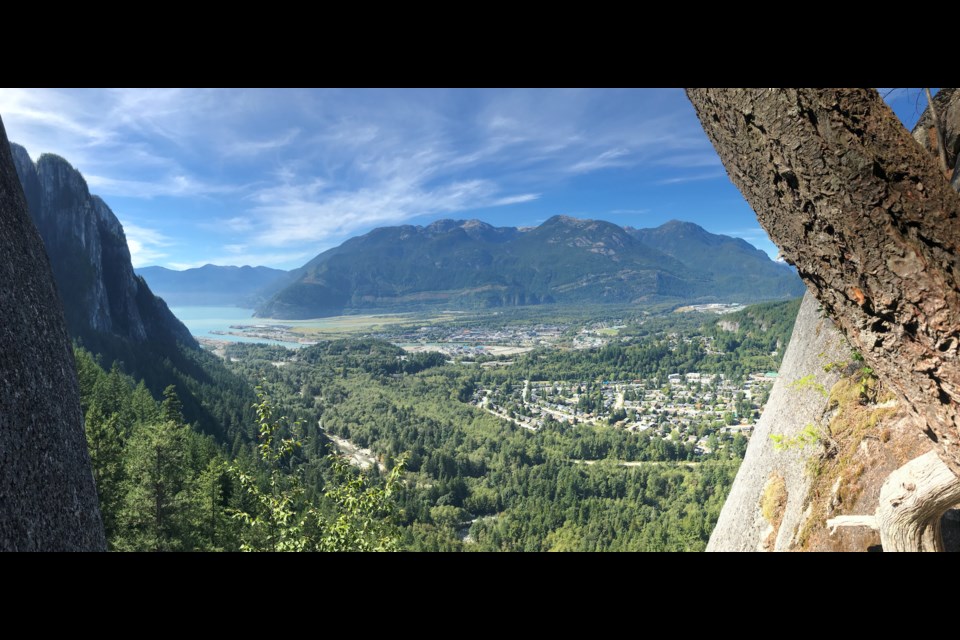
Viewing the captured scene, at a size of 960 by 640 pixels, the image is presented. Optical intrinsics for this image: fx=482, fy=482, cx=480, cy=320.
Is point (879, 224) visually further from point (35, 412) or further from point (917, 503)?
point (35, 412)

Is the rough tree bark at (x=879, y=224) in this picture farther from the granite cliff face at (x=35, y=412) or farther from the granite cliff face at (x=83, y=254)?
the granite cliff face at (x=83, y=254)

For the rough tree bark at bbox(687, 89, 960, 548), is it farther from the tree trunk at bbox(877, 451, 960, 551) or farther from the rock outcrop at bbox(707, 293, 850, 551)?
the rock outcrop at bbox(707, 293, 850, 551)

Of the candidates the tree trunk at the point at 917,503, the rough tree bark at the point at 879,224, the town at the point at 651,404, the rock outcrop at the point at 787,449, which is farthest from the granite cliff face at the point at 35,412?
the town at the point at 651,404

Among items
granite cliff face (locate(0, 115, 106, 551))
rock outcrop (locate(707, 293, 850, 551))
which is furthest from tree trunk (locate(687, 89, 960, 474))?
granite cliff face (locate(0, 115, 106, 551))

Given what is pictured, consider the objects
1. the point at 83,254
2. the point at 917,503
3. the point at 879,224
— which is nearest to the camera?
the point at 879,224

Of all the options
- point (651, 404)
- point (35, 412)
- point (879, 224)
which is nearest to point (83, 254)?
point (35, 412)

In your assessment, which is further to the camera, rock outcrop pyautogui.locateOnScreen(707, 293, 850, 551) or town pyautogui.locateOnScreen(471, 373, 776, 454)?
town pyautogui.locateOnScreen(471, 373, 776, 454)
